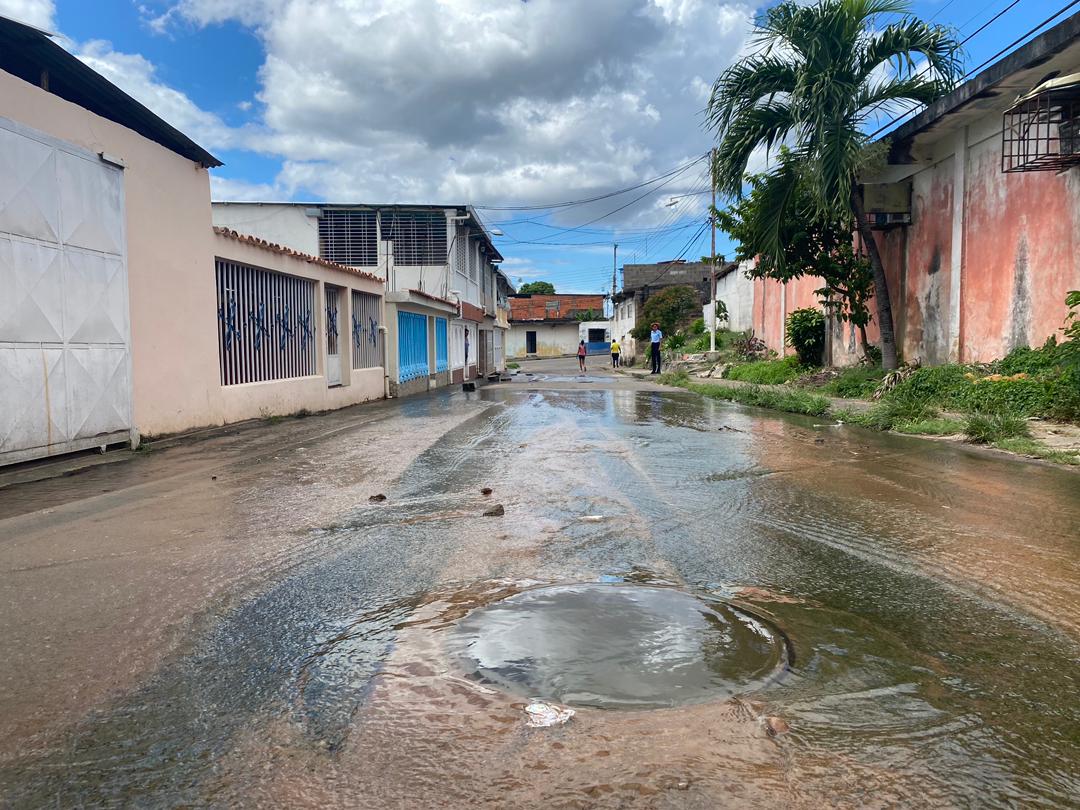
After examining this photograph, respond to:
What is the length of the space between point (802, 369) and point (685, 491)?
1467cm

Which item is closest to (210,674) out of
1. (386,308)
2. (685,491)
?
(685,491)

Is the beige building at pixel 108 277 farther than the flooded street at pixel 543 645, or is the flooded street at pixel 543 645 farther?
the beige building at pixel 108 277

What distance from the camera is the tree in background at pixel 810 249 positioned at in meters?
15.2

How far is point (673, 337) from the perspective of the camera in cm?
3969

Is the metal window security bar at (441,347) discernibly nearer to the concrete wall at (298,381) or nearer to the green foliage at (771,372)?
the concrete wall at (298,381)

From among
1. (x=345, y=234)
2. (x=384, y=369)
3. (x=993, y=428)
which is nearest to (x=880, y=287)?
(x=993, y=428)

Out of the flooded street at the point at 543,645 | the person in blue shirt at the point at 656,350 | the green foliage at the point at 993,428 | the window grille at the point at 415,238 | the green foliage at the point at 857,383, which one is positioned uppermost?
the window grille at the point at 415,238

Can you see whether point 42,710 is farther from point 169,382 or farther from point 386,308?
point 386,308

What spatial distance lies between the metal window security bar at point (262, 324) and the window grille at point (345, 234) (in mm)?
10998

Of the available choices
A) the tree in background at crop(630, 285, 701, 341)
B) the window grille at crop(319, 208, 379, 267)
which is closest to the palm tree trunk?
the window grille at crop(319, 208, 379, 267)

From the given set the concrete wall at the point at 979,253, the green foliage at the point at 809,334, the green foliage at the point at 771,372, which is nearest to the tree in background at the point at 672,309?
the green foliage at the point at 771,372

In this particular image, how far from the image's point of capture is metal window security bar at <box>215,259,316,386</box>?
11.9 meters

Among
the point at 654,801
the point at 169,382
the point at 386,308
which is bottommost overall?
the point at 654,801

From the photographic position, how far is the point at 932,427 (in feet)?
31.3
